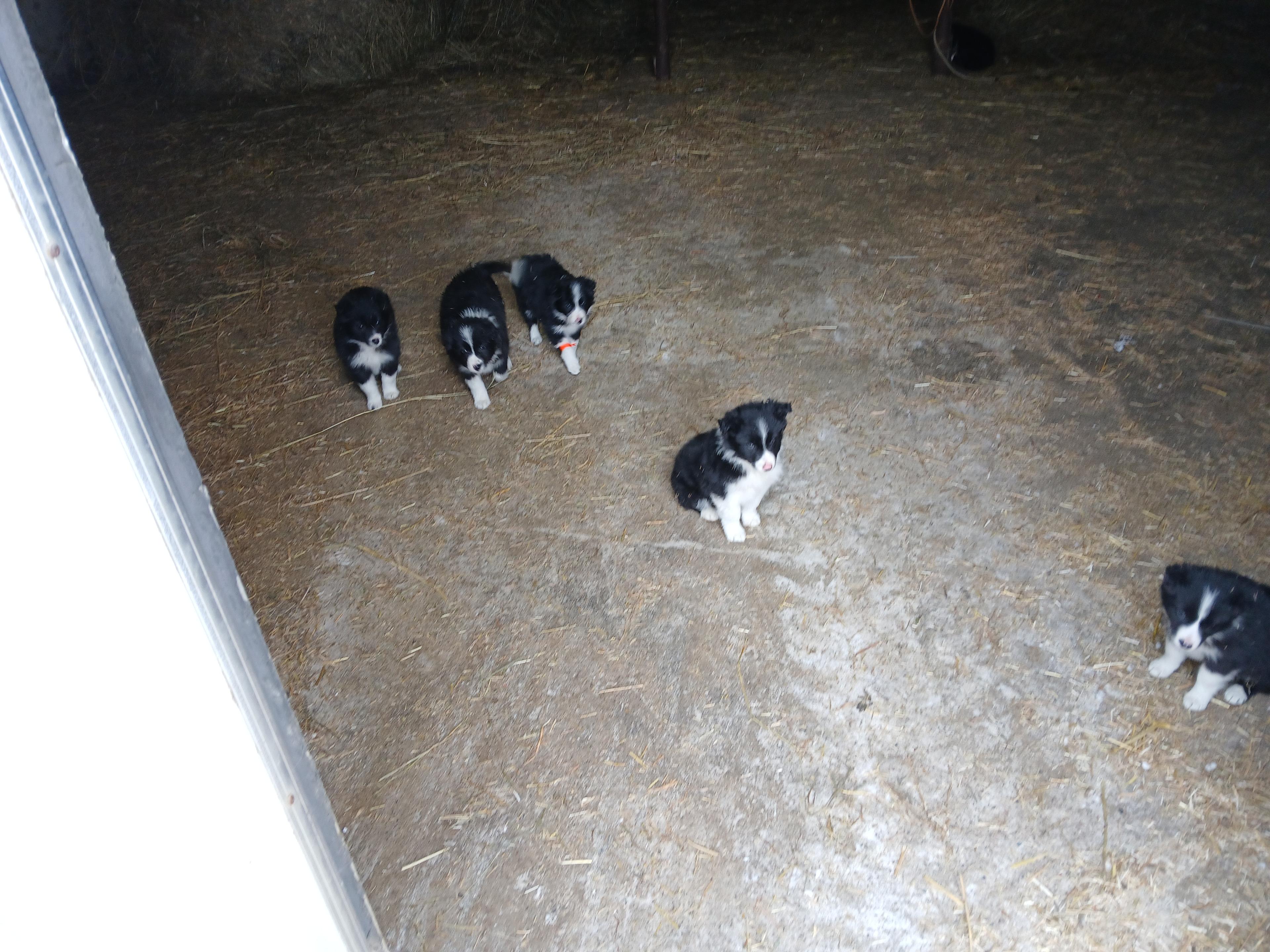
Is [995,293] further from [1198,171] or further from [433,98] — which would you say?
[433,98]

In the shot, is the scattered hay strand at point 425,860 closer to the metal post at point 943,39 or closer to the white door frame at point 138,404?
the white door frame at point 138,404

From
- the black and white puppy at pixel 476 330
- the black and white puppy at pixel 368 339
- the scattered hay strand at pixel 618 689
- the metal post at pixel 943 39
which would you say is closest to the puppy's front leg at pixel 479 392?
the black and white puppy at pixel 476 330

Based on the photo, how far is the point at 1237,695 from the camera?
12.9 feet

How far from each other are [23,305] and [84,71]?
11.2 m

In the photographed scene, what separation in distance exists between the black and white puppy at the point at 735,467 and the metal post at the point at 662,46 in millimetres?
5785

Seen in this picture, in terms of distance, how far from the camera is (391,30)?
10.3 meters

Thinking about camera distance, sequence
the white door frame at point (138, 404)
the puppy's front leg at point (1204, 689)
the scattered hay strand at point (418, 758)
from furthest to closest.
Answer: the scattered hay strand at point (418, 758)
the puppy's front leg at point (1204, 689)
the white door frame at point (138, 404)

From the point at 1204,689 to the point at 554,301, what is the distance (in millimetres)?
3821

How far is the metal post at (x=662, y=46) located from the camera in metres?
9.19

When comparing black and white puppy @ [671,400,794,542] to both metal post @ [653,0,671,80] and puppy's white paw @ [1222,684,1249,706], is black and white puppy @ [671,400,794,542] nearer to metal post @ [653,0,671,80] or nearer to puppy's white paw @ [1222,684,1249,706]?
puppy's white paw @ [1222,684,1249,706]

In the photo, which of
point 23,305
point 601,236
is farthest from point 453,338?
point 23,305

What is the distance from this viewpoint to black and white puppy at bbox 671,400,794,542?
4.32 metres

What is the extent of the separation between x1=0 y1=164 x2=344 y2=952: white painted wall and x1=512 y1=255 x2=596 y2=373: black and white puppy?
159 inches

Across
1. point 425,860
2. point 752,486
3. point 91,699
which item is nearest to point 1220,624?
point 752,486
